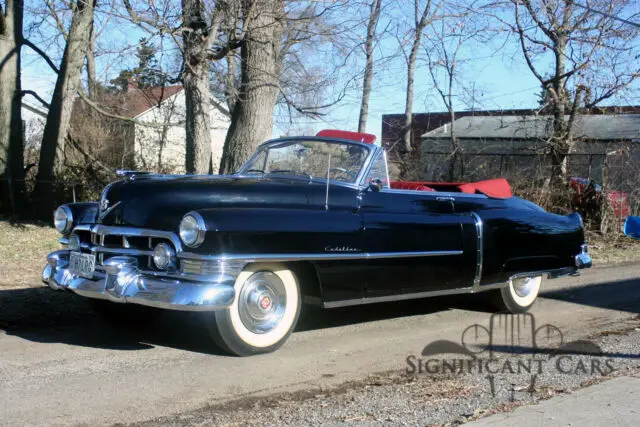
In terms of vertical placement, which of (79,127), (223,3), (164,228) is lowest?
(164,228)

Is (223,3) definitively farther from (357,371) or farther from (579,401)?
(579,401)

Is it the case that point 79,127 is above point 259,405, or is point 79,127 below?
above

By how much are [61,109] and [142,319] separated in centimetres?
854

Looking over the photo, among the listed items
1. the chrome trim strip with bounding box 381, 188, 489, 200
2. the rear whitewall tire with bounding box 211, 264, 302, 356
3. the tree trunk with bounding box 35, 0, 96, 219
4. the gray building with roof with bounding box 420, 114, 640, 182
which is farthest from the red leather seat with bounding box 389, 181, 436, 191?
the gray building with roof with bounding box 420, 114, 640, 182

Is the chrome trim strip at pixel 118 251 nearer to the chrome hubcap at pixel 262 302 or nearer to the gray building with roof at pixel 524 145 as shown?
the chrome hubcap at pixel 262 302

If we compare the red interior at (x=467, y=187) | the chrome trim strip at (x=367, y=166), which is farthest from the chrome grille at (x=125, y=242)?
the red interior at (x=467, y=187)

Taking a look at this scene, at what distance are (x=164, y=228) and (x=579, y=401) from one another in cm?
301

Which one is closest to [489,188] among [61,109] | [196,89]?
[196,89]

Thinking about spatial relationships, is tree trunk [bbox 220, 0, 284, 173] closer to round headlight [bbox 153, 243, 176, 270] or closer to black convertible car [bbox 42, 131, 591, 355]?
black convertible car [bbox 42, 131, 591, 355]

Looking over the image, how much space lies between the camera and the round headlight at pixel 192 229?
5.02m

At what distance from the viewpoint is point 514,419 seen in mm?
3980

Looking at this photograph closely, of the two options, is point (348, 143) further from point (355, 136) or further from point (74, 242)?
point (74, 242)

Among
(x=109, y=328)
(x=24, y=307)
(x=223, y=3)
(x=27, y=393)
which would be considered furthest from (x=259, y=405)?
(x=223, y=3)

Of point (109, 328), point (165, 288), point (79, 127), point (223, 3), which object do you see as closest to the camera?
point (165, 288)
